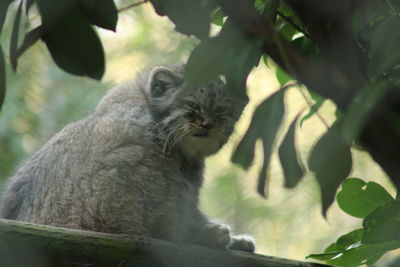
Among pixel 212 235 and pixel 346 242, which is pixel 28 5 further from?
pixel 212 235

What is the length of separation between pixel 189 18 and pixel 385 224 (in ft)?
2.52

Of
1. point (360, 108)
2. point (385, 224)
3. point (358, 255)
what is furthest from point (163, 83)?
point (360, 108)

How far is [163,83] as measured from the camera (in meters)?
3.52

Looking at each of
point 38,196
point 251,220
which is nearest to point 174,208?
point 38,196

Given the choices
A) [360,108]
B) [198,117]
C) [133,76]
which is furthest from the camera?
[133,76]

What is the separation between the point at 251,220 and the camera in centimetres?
708

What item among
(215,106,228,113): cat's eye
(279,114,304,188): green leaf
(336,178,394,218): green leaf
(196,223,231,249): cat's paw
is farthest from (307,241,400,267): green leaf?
(215,106,228,113): cat's eye

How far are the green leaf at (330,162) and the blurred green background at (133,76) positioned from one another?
2099mm

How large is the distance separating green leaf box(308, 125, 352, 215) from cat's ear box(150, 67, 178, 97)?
2192 mm

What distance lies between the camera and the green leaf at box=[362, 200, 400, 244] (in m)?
1.75

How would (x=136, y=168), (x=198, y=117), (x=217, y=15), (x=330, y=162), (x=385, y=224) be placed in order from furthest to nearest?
(x=198, y=117)
(x=136, y=168)
(x=217, y=15)
(x=385, y=224)
(x=330, y=162)

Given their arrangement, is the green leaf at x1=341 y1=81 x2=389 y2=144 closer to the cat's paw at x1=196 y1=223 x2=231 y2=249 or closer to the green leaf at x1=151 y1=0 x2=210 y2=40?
the green leaf at x1=151 y1=0 x2=210 y2=40

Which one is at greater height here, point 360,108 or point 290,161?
point 360,108

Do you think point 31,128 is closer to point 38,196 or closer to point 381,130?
point 38,196
